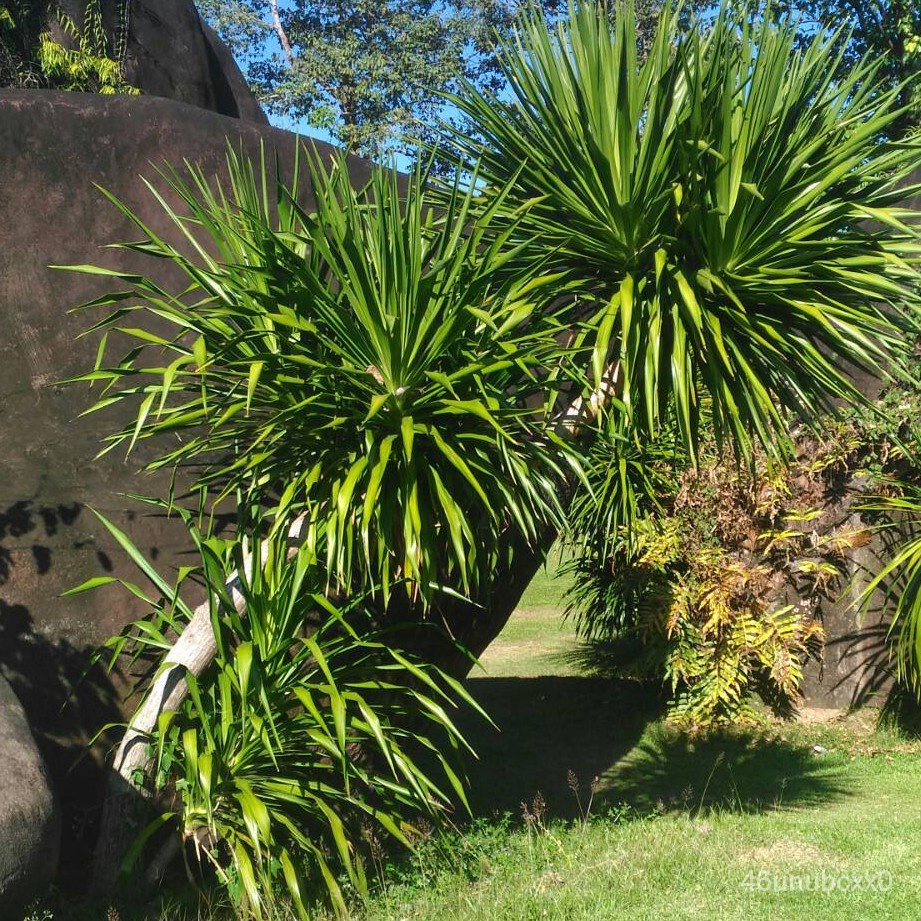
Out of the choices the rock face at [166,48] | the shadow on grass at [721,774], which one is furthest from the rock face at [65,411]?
the rock face at [166,48]

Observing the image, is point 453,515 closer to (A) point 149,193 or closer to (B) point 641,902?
(B) point 641,902

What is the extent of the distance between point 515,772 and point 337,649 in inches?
159

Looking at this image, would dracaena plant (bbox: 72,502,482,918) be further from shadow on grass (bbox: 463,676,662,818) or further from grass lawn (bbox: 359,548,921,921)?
shadow on grass (bbox: 463,676,662,818)

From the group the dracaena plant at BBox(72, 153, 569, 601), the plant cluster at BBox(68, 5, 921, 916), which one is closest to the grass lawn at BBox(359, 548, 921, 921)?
the plant cluster at BBox(68, 5, 921, 916)

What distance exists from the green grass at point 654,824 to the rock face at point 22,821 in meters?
0.68

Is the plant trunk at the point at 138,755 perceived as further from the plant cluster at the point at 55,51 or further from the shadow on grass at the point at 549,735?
the plant cluster at the point at 55,51

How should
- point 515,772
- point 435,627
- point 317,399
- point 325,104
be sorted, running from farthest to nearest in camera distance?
point 325,104, point 515,772, point 435,627, point 317,399

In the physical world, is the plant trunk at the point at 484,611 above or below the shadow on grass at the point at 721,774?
above

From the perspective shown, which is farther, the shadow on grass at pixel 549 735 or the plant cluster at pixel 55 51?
the plant cluster at pixel 55 51

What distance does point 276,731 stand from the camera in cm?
518

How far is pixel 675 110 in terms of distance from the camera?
5742 millimetres

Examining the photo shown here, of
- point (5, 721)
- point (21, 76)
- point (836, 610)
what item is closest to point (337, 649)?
point (5, 721)

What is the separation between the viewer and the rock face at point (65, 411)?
5977 millimetres

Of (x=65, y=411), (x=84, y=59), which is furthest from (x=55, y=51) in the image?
(x=65, y=411)
